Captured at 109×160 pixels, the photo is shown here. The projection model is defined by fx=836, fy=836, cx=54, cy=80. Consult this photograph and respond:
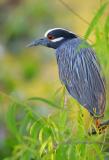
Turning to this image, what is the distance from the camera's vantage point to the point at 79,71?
10.6 feet

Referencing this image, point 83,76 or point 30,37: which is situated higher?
point 83,76

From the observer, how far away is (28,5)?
25.4ft

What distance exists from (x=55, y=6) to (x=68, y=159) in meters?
5.43

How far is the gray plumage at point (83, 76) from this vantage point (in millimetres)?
3004

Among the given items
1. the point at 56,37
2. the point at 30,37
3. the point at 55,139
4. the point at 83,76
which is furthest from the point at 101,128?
the point at 30,37

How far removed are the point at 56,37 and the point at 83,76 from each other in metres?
0.53

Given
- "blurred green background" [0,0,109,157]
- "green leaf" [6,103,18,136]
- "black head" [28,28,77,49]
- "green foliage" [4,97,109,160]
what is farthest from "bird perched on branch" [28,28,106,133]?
"blurred green background" [0,0,109,157]

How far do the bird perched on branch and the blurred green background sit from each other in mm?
2222

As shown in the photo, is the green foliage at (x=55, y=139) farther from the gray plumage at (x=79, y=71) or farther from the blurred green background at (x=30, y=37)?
the blurred green background at (x=30, y=37)

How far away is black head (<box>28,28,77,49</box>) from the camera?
142 inches

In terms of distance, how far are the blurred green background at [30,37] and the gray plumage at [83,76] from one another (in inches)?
93.3

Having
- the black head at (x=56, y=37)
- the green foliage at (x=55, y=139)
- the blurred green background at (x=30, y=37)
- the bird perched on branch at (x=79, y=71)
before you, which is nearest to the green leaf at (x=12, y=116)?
the green foliage at (x=55, y=139)

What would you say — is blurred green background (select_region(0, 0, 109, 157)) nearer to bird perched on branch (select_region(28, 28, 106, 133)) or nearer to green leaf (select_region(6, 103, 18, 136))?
bird perched on branch (select_region(28, 28, 106, 133))

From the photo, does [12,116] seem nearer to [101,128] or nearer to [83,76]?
[101,128]
